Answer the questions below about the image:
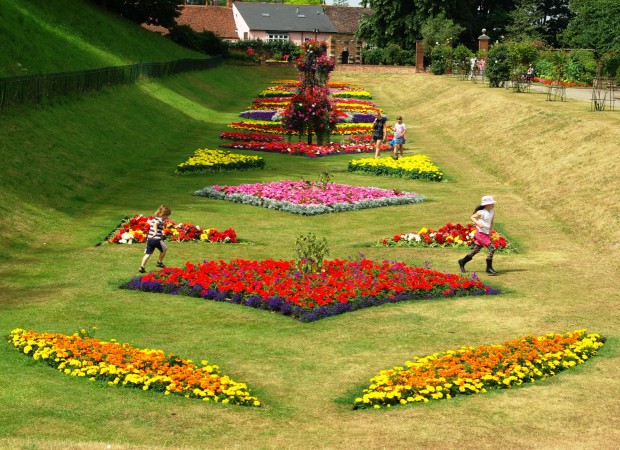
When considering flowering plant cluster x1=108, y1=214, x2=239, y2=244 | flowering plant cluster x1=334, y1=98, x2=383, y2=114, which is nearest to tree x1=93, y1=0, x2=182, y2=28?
flowering plant cluster x1=334, y1=98, x2=383, y2=114

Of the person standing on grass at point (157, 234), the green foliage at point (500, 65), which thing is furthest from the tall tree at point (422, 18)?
the person standing on grass at point (157, 234)

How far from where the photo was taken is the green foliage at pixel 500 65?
61875 millimetres

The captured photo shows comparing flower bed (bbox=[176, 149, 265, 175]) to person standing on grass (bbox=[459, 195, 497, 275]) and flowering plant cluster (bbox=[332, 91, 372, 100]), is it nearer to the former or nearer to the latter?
person standing on grass (bbox=[459, 195, 497, 275])

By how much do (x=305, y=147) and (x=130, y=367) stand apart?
29.1 m

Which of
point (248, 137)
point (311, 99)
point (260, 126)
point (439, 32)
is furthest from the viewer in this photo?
point (439, 32)

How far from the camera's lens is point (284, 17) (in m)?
138

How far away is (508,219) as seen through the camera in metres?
26.4

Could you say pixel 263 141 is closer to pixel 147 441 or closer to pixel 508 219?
pixel 508 219

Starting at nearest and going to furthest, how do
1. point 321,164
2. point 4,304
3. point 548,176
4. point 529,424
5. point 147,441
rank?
point 147,441 < point 529,424 < point 4,304 < point 548,176 < point 321,164

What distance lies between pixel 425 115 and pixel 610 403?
158 ft

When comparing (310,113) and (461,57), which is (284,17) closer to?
(461,57)

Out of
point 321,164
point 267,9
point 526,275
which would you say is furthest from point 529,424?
point 267,9

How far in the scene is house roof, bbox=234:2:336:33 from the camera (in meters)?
134

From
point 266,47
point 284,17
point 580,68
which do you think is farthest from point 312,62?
point 284,17
